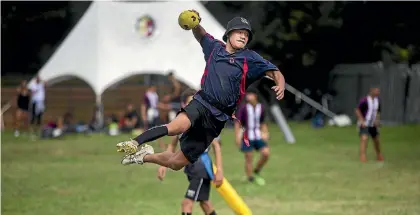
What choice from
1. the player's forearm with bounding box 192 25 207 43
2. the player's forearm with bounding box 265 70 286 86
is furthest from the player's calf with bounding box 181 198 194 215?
the player's forearm with bounding box 265 70 286 86

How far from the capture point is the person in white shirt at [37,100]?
34.2m

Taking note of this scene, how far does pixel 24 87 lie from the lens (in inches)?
1323

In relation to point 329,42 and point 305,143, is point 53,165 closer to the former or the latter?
point 305,143

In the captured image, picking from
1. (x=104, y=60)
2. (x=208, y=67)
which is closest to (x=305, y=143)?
(x=104, y=60)

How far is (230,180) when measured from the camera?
61.9ft

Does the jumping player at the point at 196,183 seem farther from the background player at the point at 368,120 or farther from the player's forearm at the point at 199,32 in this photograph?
the background player at the point at 368,120

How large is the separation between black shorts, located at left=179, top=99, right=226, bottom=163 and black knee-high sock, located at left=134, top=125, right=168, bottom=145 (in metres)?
0.37

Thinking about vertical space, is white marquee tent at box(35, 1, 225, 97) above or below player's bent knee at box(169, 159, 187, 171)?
above

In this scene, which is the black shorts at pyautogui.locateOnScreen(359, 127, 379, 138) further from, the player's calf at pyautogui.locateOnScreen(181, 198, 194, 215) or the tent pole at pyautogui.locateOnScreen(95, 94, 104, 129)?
the tent pole at pyautogui.locateOnScreen(95, 94, 104, 129)

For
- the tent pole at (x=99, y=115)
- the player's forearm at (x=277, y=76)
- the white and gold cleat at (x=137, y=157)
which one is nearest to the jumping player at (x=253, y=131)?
the player's forearm at (x=277, y=76)

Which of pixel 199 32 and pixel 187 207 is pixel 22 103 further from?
pixel 199 32

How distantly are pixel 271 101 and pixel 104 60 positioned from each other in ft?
40.4

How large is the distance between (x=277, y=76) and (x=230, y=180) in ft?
31.8

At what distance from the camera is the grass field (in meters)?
14.6
